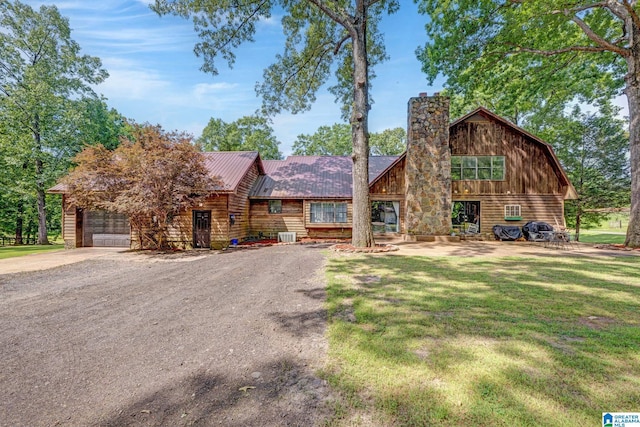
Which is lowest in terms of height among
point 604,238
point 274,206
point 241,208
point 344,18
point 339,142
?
point 604,238

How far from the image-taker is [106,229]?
48.3 feet

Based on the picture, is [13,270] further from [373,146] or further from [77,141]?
[373,146]

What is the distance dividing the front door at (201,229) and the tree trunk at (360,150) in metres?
7.87

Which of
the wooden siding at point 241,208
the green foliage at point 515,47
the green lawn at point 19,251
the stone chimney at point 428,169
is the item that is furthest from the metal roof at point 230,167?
the green foliage at point 515,47

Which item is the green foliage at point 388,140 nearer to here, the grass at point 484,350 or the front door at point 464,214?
the front door at point 464,214

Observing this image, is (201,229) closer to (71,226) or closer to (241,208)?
(241,208)

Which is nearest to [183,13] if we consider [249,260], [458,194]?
[249,260]

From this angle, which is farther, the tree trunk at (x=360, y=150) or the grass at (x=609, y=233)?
the grass at (x=609, y=233)

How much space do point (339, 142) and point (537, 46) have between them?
102 feet

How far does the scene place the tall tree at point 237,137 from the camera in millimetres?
36219

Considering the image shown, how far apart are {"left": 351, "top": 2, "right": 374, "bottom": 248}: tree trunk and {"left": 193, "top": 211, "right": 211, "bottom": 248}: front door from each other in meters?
7.87

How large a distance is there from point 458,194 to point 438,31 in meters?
8.48

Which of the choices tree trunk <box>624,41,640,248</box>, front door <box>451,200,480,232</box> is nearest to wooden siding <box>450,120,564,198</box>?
front door <box>451,200,480,232</box>

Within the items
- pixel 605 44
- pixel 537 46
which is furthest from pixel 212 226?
pixel 605 44
